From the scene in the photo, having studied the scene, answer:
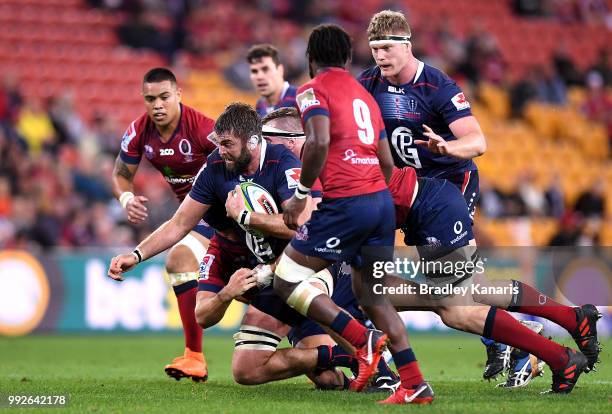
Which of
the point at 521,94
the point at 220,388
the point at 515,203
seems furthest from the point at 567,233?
the point at 220,388

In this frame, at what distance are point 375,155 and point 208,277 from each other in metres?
2.08

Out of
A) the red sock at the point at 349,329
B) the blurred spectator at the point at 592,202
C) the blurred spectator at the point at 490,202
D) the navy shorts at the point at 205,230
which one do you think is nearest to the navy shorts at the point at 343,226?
the red sock at the point at 349,329

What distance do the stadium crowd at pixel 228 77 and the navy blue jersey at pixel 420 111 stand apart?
27.6 ft

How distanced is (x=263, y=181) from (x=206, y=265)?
1.07 meters

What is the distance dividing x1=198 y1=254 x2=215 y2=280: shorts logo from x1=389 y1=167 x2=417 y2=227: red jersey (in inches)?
65.1

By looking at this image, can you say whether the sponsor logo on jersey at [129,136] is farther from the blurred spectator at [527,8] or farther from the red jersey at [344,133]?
the blurred spectator at [527,8]

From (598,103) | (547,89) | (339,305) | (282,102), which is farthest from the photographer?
(598,103)

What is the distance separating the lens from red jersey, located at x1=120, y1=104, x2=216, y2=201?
952 cm

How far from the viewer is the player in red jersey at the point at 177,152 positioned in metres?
9.34

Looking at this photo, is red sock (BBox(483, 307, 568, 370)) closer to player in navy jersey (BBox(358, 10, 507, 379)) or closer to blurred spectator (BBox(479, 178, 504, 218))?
player in navy jersey (BBox(358, 10, 507, 379))

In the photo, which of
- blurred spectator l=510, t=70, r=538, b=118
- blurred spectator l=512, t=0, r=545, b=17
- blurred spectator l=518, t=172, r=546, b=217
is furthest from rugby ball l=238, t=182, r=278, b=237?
blurred spectator l=512, t=0, r=545, b=17

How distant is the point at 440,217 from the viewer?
25.3 ft

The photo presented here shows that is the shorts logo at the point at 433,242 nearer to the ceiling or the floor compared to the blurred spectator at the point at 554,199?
nearer to the ceiling

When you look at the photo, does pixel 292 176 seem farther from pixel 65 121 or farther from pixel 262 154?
pixel 65 121
